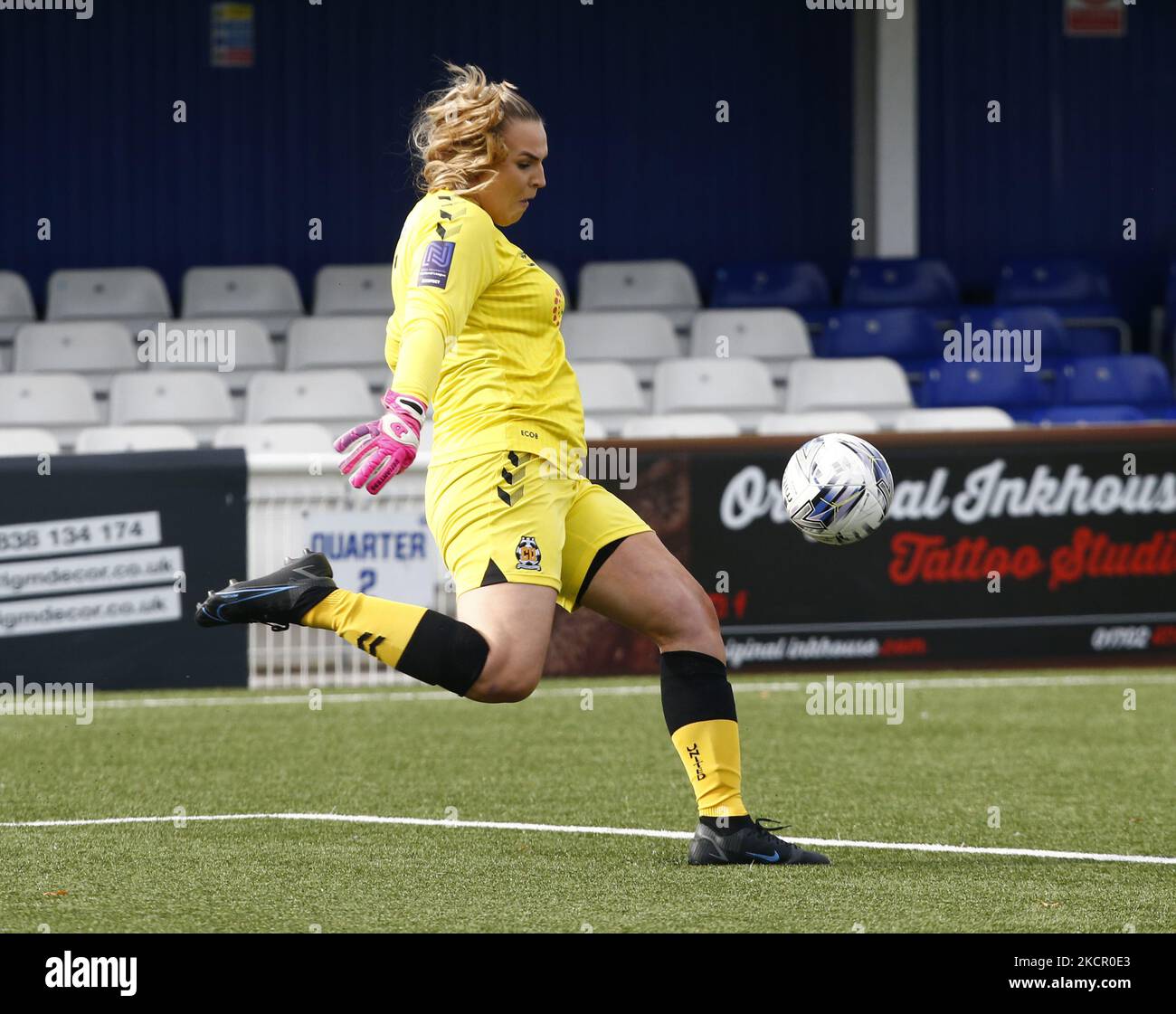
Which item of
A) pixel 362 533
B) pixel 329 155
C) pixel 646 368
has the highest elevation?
pixel 329 155

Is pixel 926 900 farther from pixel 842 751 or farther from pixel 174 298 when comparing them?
pixel 174 298

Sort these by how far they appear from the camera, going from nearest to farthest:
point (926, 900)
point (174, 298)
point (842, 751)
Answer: point (926, 900) < point (842, 751) < point (174, 298)

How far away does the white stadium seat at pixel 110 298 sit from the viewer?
14.1 m

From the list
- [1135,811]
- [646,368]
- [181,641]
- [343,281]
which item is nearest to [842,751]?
[1135,811]

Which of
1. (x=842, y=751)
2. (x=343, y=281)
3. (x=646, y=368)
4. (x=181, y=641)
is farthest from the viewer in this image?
(x=343, y=281)

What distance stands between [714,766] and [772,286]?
10173 millimetres

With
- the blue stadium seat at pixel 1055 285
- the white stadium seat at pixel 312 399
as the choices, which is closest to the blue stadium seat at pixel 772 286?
the blue stadium seat at pixel 1055 285

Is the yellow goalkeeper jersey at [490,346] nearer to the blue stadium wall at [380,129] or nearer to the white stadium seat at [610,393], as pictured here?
the white stadium seat at [610,393]

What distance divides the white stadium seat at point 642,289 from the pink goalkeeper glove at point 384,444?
1020cm

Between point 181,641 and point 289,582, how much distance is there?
16.7 ft

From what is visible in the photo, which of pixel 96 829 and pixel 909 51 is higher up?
pixel 909 51

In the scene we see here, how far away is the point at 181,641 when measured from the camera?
31.0 feet

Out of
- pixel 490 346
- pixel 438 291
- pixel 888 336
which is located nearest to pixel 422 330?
pixel 438 291

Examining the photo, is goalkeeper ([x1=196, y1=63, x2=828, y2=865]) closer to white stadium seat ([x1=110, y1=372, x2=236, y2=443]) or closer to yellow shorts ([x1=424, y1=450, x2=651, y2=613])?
yellow shorts ([x1=424, y1=450, x2=651, y2=613])
